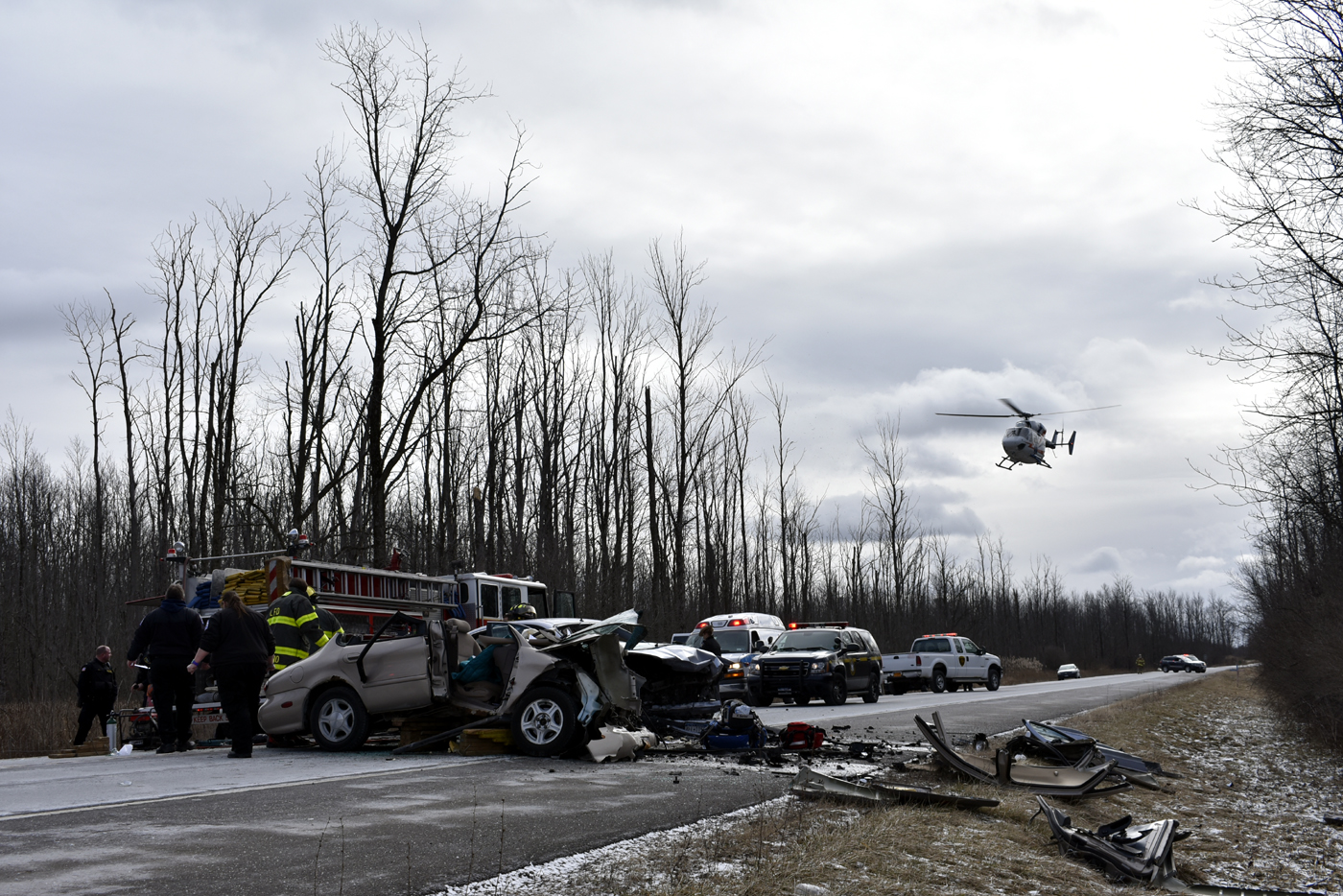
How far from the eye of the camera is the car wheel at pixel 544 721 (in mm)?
11570

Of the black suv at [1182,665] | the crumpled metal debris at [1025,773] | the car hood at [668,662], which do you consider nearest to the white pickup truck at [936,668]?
the car hood at [668,662]

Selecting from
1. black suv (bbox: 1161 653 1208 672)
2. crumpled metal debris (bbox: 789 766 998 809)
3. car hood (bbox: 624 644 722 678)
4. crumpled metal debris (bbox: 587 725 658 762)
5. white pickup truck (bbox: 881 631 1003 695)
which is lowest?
black suv (bbox: 1161 653 1208 672)

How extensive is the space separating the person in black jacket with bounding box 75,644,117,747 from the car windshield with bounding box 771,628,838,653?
14908mm

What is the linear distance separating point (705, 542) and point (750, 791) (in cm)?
4237

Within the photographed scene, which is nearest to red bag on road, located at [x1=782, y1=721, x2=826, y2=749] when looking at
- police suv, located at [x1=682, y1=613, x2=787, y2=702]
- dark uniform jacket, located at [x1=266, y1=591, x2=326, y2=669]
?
dark uniform jacket, located at [x1=266, y1=591, x2=326, y2=669]

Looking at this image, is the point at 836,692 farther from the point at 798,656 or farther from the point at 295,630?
the point at 295,630

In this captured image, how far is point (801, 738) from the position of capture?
42.6ft

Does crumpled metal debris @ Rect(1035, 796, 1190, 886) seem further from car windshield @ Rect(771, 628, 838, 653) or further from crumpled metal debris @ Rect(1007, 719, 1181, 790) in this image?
car windshield @ Rect(771, 628, 838, 653)

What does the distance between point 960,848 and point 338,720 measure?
25.0ft

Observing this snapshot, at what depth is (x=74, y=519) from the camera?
49.2 metres

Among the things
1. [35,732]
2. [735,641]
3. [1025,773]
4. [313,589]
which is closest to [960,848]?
[1025,773]

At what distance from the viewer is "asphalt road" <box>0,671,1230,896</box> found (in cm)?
564

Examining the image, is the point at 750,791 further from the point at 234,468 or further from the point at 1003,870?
the point at 234,468

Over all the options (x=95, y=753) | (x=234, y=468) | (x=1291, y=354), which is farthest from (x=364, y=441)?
(x=1291, y=354)
